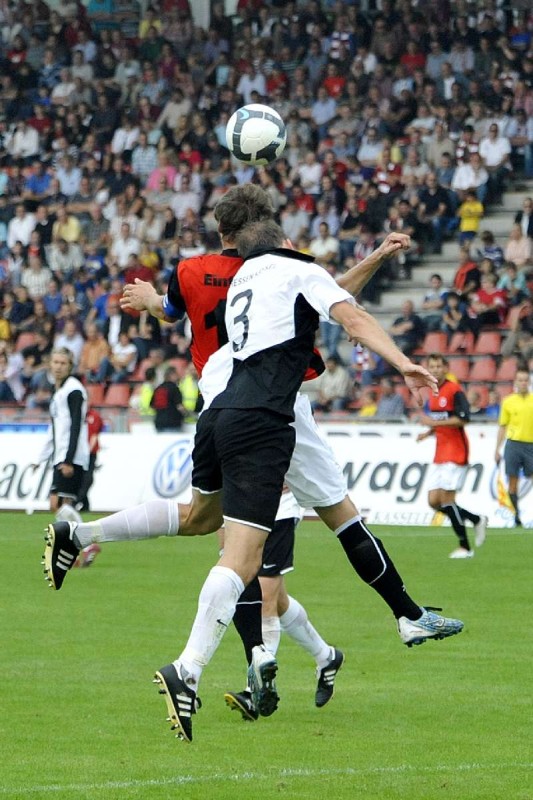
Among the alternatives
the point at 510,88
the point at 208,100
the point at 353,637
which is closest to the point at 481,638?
the point at 353,637

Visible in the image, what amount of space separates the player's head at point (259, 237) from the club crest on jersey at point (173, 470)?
14213mm

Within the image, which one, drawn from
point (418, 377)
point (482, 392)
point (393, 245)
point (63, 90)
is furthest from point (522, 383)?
point (63, 90)

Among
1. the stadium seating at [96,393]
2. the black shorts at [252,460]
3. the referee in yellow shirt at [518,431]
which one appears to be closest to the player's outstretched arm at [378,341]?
the black shorts at [252,460]

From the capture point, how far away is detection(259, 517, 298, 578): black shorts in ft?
25.6

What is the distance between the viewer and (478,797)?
5.83 meters

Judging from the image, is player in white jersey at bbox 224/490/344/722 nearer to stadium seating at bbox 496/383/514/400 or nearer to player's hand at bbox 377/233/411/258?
player's hand at bbox 377/233/411/258

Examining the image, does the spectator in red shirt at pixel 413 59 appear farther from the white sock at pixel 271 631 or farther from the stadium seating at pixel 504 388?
the white sock at pixel 271 631

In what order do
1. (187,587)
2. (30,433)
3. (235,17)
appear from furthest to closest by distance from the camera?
(235,17)
(30,433)
(187,587)

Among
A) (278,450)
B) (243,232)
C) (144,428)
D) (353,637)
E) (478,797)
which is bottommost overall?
(144,428)

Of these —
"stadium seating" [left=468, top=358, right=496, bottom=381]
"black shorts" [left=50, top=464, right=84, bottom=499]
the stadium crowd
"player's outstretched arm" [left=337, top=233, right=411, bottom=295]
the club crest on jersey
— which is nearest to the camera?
"player's outstretched arm" [left=337, top=233, right=411, bottom=295]

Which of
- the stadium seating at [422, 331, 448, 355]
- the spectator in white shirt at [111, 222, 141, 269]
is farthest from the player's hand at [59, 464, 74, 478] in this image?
the spectator in white shirt at [111, 222, 141, 269]

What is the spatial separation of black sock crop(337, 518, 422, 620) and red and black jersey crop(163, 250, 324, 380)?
0.78 meters

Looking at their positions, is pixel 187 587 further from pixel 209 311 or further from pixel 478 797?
pixel 478 797

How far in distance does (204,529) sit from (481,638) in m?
3.84
